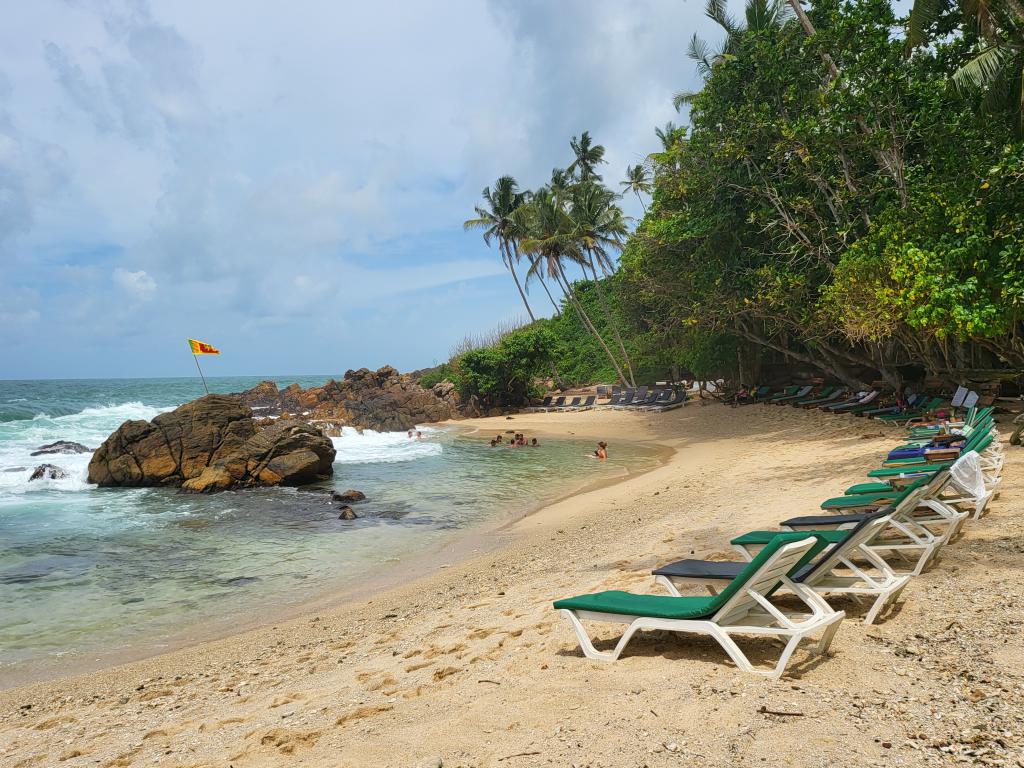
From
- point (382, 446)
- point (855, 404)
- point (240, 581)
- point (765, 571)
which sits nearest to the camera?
point (765, 571)

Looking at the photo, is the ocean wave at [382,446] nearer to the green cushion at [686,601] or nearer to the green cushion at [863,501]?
the green cushion at [863,501]

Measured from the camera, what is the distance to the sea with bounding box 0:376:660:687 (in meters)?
7.47

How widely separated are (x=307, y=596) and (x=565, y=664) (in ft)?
17.4

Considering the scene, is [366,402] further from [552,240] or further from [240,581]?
[240,581]

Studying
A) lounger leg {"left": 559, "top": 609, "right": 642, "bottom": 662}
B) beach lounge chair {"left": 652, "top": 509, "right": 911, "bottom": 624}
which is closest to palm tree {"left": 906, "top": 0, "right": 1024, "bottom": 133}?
beach lounge chair {"left": 652, "top": 509, "right": 911, "bottom": 624}

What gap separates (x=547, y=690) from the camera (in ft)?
12.1

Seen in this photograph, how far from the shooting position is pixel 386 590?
8.29 m

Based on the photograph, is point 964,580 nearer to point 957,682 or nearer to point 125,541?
point 957,682

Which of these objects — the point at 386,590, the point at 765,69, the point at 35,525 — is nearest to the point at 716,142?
the point at 765,69

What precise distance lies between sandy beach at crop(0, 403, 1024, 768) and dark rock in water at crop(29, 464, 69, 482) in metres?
16.2

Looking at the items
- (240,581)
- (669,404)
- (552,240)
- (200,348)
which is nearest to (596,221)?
(552,240)

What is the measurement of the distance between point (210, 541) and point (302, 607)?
4716 mm

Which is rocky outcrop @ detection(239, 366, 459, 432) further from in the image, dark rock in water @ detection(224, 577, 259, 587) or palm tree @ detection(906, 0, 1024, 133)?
palm tree @ detection(906, 0, 1024, 133)

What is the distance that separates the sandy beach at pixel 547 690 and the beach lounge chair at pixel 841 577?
210 millimetres
